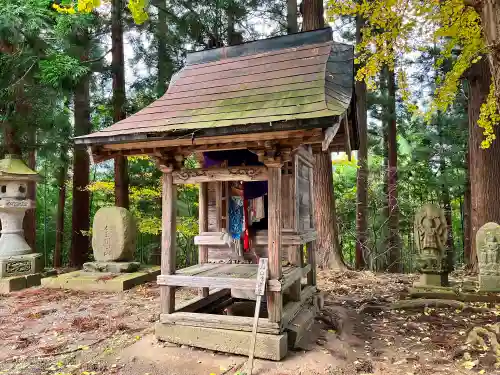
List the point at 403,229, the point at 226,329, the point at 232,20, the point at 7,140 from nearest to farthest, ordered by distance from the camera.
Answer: the point at 226,329, the point at 7,140, the point at 232,20, the point at 403,229

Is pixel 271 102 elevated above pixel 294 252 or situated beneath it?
elevated above

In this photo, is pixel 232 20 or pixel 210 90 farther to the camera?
pixel 232 20

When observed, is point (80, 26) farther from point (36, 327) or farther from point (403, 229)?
point (403, 229)

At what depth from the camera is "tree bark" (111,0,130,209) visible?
12.2 metres

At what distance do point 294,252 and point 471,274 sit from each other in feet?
21.6

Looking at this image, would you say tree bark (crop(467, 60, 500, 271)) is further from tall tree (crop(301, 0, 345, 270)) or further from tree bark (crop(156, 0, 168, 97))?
tree bark (crop(156, 0, 168, 97))

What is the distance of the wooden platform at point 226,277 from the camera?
488 cm

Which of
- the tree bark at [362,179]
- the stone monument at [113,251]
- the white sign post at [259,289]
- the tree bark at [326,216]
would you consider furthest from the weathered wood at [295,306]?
the tree bark at [362,179]

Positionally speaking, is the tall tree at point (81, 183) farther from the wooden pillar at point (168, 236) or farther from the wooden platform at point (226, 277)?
the wooden platform at point (226, 277)

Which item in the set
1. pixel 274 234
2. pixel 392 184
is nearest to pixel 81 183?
A: pixel 274 234

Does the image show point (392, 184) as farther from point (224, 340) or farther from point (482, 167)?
point (224, 340)

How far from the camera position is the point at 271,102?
5.09 metres

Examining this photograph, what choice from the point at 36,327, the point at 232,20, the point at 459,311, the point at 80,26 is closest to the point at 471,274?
the point at 459,311

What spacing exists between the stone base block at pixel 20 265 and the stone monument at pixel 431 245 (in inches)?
380
